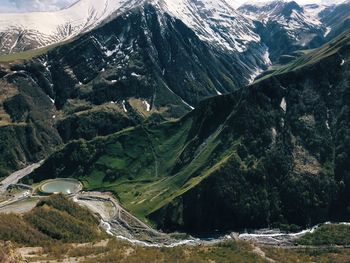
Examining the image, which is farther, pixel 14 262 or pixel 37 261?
pixel 37 261
